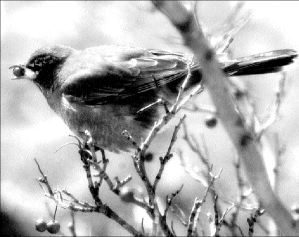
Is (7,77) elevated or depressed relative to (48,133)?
elevated

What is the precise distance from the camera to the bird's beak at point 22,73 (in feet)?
15.9

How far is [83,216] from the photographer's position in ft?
19.8

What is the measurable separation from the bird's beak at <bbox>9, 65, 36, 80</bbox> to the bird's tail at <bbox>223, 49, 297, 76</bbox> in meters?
1.68

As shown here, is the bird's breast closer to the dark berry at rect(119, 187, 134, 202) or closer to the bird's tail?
the bird's tail

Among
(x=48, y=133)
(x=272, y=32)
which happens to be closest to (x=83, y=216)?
(x=48, y=133)

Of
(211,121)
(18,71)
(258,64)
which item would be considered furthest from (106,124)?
(258,64)

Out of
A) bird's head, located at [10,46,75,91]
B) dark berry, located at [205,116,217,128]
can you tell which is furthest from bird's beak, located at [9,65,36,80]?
dark berry, located at [205,116,217,128]

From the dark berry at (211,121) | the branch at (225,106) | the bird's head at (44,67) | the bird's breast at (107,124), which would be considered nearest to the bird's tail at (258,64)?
the dark berry at (211,121)

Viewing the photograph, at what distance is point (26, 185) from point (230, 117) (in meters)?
4.94

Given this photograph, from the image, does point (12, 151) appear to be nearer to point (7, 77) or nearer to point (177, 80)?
point (7, 77)

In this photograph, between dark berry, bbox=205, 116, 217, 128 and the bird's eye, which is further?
the bird's eye

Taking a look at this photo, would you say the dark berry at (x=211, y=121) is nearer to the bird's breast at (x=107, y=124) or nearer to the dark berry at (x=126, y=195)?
the bird's breast at (x=107, y=124)

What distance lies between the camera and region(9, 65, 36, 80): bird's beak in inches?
190

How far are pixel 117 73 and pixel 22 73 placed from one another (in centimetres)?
80
